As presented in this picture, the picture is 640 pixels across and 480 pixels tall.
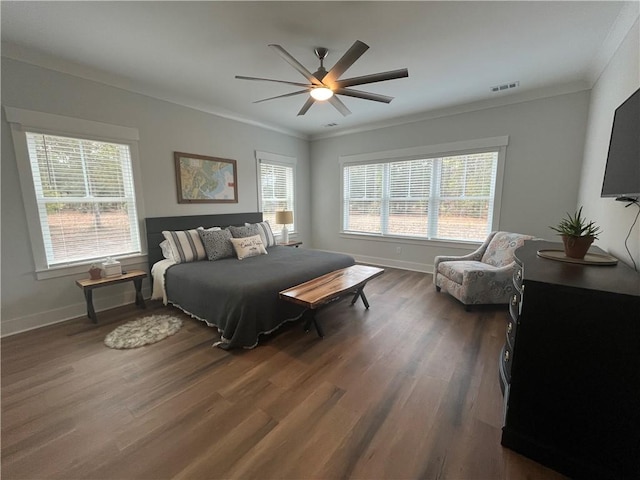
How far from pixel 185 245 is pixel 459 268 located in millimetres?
3577

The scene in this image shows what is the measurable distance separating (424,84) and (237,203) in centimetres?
336

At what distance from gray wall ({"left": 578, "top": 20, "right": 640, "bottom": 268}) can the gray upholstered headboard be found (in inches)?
178

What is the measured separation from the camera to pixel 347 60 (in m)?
2.12

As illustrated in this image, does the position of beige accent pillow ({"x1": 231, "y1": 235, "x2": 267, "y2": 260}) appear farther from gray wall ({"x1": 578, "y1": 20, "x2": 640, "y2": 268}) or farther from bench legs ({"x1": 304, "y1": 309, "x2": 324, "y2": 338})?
gray wall ({"x1": 578, "y1": 20, "x2": 640, "y2": 268})

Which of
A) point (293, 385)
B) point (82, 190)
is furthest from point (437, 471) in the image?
point (82, 190)

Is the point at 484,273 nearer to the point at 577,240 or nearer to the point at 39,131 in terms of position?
the point at 577,240

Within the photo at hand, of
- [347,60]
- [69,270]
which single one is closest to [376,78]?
[347,60]

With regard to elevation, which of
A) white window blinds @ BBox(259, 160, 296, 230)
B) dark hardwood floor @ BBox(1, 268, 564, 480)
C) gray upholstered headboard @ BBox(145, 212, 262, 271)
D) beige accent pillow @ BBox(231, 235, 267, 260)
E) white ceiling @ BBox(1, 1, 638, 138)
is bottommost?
dark hardwood floor @ BBox(1, 268, 564, 480)

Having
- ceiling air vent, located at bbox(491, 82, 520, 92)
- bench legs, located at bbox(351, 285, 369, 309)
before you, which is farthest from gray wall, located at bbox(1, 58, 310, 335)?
ceiling air vent, located at bbox(491, 82, 520, 92)

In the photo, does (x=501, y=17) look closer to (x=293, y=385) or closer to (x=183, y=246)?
(x=293, y=385)

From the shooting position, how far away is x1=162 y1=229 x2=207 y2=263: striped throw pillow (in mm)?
3438

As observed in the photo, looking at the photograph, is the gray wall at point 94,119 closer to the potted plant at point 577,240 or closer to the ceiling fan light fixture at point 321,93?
the ceiling fan light fixture at point 321,93

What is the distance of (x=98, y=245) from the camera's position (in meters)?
3.25

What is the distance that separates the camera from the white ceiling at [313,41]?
2.05 metres
